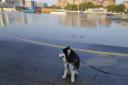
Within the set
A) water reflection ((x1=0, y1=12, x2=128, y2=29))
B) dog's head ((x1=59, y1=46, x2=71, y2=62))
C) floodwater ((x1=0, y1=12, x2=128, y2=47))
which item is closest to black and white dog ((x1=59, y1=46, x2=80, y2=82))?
dog's head ((x1=59, y1=46, x2=71, y2=62))

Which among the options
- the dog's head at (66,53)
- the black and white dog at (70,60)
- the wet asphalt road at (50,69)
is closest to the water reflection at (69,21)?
the wet asphalt road at (50,69)

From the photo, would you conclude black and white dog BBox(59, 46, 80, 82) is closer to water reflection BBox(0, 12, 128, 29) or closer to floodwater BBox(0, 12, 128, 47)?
floodwater BBox(0, 12, 128, 47)

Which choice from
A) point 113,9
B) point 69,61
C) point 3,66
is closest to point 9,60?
point 3,66

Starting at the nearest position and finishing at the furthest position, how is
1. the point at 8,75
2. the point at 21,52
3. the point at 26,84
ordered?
the point at 26,84 → the point at 8,75 → the point at 21,52

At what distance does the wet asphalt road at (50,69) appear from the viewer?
7.05 meters

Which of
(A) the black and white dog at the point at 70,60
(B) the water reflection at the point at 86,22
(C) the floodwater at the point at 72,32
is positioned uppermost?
(A) the black and white dog at the point at 70,60

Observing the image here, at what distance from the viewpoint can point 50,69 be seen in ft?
27.1

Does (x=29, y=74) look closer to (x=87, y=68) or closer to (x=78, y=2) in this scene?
(x=87, y=68)

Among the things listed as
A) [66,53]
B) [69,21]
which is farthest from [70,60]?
[69,21]

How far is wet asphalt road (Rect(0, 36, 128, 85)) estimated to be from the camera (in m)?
7.05

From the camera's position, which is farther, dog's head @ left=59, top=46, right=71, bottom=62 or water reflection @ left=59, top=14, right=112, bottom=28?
water reflection @ left=59, top=14, right=112, bottom=28

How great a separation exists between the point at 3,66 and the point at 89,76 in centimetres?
258

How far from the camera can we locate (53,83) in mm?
6824

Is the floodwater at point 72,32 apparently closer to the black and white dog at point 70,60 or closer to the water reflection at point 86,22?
the water reflection at point 86,22
